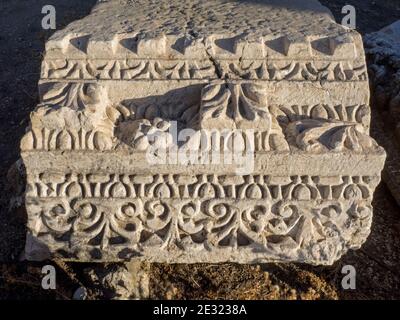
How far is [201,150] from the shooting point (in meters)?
2.13

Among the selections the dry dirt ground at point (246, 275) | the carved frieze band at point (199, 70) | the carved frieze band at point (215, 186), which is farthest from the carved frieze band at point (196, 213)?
the carved frieze band at point (199, 70)

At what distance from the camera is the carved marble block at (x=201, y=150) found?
214 cm

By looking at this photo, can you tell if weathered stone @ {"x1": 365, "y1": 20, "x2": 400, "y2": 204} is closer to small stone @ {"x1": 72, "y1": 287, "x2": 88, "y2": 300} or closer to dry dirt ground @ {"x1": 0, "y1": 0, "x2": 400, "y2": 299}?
dry dirt ground @ {"x1": 0, "y1": 0, "x2": 400, "y2": 299}

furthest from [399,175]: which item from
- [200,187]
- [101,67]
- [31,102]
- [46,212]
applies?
[31,102]

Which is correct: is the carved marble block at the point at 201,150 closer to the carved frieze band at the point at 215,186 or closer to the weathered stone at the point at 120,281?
the carved frieze band at the point at 215,186

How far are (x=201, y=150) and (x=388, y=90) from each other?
Answer: 8.07ft

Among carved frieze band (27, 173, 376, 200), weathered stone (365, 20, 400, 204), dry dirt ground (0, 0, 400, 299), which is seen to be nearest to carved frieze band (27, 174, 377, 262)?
carved frieze band (27, 173, 376, 200)

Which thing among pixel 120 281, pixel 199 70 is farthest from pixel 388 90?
pixel 120 281

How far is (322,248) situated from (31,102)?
3079 mm

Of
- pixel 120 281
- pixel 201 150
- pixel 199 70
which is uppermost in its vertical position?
pixel 199 70

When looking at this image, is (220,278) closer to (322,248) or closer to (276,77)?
(322,248)

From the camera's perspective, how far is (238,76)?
2.33 metres

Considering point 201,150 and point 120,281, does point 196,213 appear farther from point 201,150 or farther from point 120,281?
point 120,281

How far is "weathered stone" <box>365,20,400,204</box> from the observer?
3377 mm
